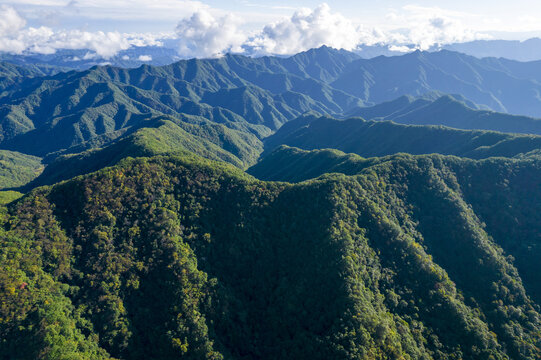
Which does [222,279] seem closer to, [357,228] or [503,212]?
[357,228]

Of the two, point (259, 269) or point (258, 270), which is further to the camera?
point (259, 269)

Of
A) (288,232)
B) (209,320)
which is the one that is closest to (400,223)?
(288,232)

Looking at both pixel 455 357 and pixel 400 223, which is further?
pixel 400 223

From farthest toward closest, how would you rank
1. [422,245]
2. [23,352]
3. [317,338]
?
[422,245] → [317,338] → [23,352]

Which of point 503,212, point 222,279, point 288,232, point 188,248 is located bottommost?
point 222,279

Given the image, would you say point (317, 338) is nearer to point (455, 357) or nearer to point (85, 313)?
point (455, 357)

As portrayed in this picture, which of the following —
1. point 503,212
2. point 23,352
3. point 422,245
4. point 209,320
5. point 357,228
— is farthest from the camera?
point 503,212

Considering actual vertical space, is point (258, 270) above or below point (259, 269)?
below

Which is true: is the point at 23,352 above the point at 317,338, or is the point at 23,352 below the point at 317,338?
below
